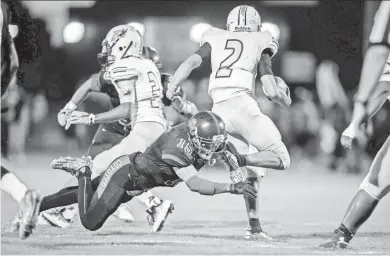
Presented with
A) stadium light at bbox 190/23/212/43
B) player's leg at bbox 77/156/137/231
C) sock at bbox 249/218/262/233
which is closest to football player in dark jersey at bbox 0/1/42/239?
player's leg at bbox 77/156/137/231

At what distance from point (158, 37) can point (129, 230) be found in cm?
747

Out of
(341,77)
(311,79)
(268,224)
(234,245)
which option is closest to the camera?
(234,245)

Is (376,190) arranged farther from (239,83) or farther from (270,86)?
(239,83)

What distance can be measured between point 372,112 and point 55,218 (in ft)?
8.99

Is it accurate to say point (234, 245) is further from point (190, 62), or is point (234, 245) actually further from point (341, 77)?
point (341, 77)

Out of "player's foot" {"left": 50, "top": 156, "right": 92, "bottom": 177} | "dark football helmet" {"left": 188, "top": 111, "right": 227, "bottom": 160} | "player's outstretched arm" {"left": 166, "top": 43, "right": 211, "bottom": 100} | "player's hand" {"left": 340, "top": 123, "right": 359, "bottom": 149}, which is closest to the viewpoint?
"player's hand" {"left": 340, "top": 123, "right": 359, "bottom": 149}

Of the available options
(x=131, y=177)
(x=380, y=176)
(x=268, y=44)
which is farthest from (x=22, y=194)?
(x=380, y=176)

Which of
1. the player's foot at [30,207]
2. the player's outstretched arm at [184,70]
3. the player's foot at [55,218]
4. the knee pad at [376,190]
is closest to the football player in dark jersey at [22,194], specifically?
the player's foot at [30,207]

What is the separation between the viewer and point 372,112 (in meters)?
4.84

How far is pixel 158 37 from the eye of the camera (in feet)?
42.5

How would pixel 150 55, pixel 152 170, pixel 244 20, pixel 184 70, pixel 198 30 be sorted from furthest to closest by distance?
pixel 198 30 < pixel 150 55 < pixel 244 20 < pixel 184 70 < pixel 152 170

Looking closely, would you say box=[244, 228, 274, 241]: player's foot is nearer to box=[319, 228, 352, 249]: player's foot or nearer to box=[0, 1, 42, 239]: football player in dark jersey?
box=[319, 228, 352, 249]: player's foot

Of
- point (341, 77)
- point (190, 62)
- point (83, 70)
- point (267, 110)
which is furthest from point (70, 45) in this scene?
point (190, 62)

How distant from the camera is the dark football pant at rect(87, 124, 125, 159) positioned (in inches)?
262
